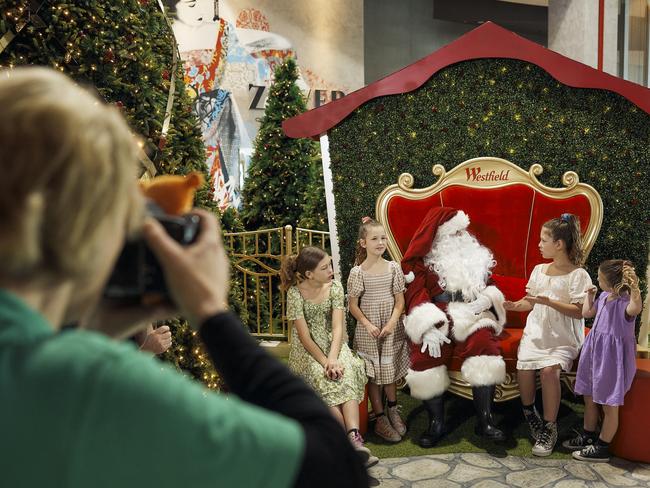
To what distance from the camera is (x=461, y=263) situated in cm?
468

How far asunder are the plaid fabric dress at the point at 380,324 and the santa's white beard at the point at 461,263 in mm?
289

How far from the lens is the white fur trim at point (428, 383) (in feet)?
14.5

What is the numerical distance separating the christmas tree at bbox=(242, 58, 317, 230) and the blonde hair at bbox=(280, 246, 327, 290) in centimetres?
431

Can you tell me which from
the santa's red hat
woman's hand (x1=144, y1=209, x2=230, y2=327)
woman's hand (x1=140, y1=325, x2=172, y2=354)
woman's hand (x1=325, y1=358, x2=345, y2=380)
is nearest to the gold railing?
the santa's red hat

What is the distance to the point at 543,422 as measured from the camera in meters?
4.36

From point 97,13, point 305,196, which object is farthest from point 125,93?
point 305,196

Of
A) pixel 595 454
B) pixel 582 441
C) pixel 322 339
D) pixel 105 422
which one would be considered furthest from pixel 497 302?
pixel 105 422

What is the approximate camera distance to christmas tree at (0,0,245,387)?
2.81 meters

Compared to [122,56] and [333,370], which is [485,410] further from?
[122,56]

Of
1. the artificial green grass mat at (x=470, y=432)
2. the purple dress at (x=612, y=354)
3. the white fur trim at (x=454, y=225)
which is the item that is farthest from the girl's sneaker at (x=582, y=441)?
the white fur trim at (x=454, y=225)

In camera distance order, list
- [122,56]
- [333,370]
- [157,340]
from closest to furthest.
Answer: [157,340] < [122,56] < [333,370]

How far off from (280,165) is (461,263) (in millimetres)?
4391

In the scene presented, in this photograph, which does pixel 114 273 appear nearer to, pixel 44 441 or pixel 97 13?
pixel 44 441

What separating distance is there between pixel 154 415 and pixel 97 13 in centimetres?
275
